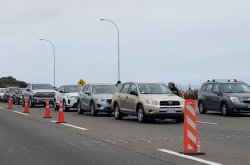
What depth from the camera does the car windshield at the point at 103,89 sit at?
81.5 ft

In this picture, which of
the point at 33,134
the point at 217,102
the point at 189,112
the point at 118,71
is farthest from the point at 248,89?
the point at 118,71

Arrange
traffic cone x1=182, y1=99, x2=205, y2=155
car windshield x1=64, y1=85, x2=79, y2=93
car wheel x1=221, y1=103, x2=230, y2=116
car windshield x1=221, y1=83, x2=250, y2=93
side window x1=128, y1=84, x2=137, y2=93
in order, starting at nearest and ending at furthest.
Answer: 1. traffic cone x1=182, y1=99, x2=205, y2=155
2. side window x1=128, y1=84, x2=137, y2=93
3. car wheel x1=221, y1=103, x2=230, y2=116
4. car windshield x1=221, y1=83, x2=250, y2=93
5. car windshield x1=64, y1=85, x2=79, y2=93

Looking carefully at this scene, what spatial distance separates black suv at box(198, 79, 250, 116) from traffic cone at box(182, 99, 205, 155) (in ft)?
39.8

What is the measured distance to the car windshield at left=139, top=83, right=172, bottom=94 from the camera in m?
19.5

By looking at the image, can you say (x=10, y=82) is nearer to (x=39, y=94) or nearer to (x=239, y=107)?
(x=39, y=94)

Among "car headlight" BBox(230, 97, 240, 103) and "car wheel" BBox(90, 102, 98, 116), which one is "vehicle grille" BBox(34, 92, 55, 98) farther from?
"car headlight" BBox(230, 97, 240, 103)

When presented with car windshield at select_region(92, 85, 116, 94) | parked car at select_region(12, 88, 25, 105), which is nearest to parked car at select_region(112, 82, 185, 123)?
car windshield at select_region(92, 85, 116, 94)

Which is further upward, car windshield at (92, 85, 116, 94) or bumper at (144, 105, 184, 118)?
car windshield at (92, 85, 116, 94)

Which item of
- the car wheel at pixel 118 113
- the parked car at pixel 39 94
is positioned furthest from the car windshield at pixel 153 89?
the parked car at pixel 39 94

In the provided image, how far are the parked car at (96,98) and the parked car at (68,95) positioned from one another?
269cm

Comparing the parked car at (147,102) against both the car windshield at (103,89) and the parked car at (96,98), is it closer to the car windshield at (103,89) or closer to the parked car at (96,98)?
the parked car at (96,98)

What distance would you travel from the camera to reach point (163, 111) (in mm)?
18094

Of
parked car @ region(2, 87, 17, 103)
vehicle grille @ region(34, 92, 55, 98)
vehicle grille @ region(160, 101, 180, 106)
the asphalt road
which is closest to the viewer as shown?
the asphalt road

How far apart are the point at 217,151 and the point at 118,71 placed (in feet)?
120
